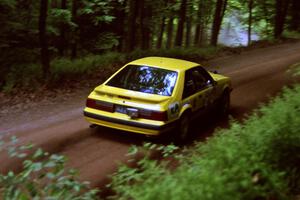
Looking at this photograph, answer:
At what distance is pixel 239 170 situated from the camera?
4.34m

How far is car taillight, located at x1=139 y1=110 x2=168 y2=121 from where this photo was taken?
8.25m

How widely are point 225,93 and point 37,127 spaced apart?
4789 mm

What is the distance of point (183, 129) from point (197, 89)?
3.42 feet

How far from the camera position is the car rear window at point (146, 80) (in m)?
8.70

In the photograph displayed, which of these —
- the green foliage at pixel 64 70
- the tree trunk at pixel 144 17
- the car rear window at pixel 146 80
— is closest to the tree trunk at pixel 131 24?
the green foliage at pixel 64 70

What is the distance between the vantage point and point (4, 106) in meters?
12.1

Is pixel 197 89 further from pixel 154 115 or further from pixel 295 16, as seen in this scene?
pixel 295 16

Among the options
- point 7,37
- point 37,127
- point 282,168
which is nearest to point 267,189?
point 282,168

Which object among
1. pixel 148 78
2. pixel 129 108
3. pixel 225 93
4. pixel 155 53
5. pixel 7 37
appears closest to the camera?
pixel 129 108

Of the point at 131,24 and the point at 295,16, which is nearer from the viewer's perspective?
the point at 131,24

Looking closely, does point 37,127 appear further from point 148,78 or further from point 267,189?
point 267,189

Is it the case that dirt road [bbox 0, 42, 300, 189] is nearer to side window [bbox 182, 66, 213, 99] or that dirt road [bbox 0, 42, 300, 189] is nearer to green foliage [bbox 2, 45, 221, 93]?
side window [bbox 182, 66, 213, 99]

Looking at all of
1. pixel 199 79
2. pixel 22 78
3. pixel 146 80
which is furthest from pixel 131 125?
pixel 22 78

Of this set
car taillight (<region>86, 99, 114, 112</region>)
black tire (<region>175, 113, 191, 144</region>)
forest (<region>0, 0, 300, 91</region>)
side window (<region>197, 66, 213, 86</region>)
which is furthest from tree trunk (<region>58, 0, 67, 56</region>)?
black tire (<region>175, 113, 191, 144</region>)
